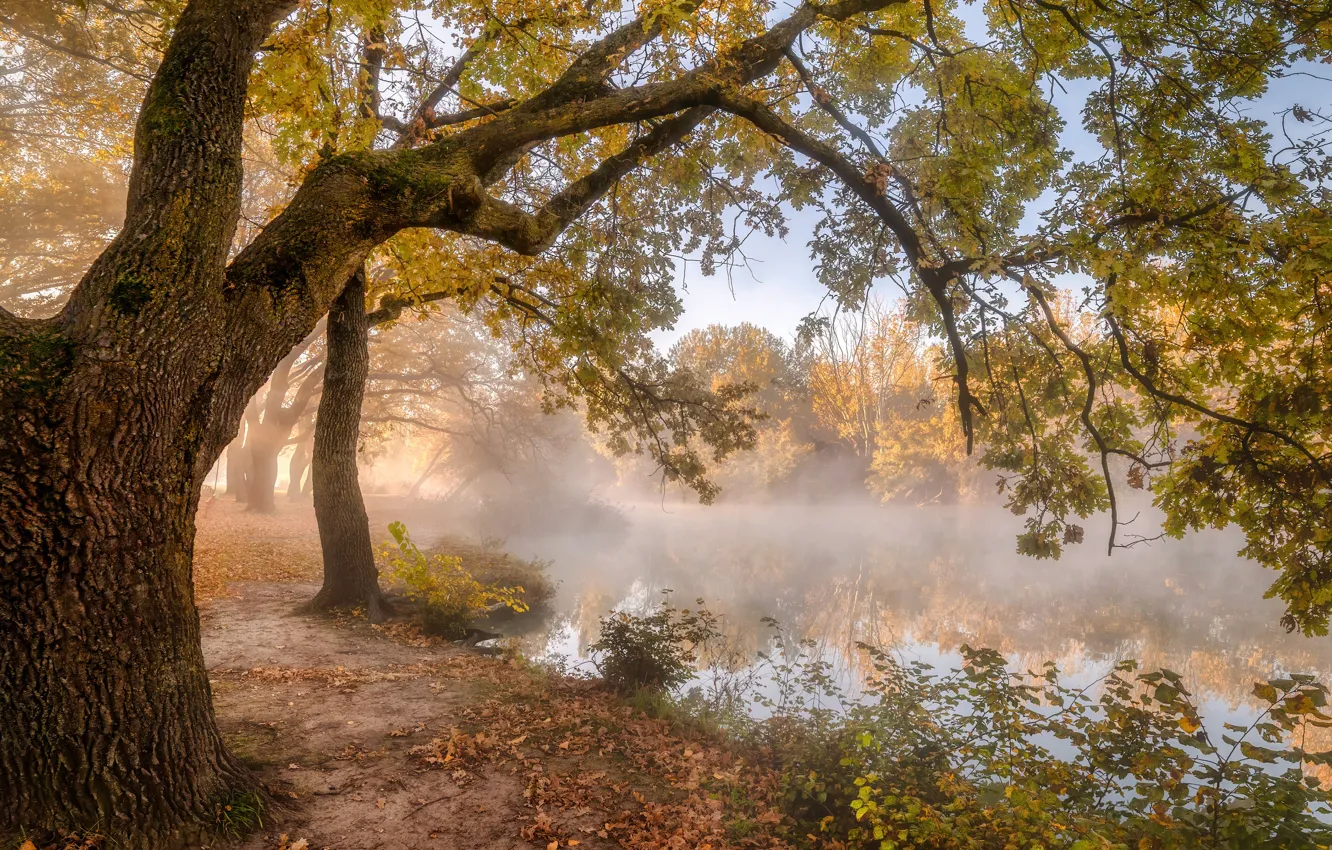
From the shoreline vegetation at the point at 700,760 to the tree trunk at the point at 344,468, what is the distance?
72 centimetres

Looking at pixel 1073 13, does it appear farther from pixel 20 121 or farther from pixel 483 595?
pixel 20 121

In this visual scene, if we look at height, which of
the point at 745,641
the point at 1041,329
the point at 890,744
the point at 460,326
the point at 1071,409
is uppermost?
the point at 460,326

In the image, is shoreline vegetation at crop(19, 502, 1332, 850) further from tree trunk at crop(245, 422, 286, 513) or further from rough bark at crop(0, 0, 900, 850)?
tree trunk at crop(245, 422, 286, 513)

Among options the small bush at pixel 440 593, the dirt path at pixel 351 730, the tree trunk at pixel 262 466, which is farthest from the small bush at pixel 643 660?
the tree trunk at pixel 262 466

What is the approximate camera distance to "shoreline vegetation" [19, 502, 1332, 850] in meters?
3.69

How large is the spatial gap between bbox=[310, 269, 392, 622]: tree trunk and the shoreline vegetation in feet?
2.38

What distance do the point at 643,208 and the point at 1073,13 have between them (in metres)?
5.59

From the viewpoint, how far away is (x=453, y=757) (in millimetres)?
4883

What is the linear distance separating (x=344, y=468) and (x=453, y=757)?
528 centimetres

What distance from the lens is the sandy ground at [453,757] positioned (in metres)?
4.04

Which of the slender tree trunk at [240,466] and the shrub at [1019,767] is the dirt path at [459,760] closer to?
the shrub at [1019,767]

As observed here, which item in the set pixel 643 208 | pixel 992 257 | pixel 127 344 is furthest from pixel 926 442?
pixel 127 344

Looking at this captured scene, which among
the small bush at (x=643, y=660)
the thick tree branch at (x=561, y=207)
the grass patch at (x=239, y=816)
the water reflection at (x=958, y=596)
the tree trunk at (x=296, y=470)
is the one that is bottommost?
the water reflection at (x=958, y=596)

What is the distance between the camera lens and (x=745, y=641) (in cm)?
1222
